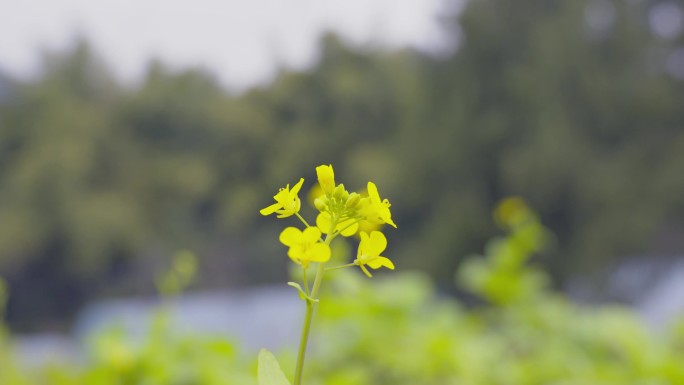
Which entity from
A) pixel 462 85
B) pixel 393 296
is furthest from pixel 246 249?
pixel 393 296

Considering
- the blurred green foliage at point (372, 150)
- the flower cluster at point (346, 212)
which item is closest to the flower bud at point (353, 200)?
the flower cluster at point (346, 212)

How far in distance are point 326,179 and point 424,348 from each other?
0.71 m

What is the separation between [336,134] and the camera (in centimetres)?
825

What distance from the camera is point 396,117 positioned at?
29.3ft

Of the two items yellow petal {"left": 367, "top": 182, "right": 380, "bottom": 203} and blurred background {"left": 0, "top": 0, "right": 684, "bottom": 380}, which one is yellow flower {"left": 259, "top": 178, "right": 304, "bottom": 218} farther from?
blurred background {"left": 0, "top": 0, "right": 684, "bottom": 380}

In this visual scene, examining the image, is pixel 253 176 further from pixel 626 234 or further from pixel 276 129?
pixel 626 234

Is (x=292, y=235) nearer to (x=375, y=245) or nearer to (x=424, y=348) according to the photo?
(x=375, y=245)

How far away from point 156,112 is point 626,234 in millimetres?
6173

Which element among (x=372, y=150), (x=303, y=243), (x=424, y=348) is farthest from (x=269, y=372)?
(x=372, y=150)

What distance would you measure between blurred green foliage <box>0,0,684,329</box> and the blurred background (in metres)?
0.03

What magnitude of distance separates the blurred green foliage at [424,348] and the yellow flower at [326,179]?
0.28 metres

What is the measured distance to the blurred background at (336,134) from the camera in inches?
280

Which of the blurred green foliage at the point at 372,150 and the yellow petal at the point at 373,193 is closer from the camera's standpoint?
the yellow petal at the point at 373,193

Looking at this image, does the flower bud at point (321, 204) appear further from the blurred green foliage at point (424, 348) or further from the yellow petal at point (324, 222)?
the blurred green foliage at point (424, 348)
